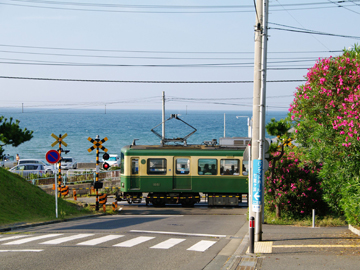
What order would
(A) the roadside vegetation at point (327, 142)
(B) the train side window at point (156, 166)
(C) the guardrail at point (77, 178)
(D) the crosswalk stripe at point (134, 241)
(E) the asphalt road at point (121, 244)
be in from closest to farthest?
(E) the asphalt road at point (121, 244)
(A) the roadside vegetation at point (327, 142)
(D) the crosswalk stripe at point (134, 241)
(B) the train side window at point (156, 166)
(C) the guardrail at point (77, 178)

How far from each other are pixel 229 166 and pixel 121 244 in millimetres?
13577

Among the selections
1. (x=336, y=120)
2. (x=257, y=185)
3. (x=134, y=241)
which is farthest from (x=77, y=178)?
(x=336, y=120)

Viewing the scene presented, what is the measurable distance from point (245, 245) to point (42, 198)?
43.3ft

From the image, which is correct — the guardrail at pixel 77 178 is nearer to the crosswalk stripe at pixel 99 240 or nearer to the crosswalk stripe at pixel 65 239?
the crosswalk stripe at pixel 65 239

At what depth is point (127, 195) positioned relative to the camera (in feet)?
84.6

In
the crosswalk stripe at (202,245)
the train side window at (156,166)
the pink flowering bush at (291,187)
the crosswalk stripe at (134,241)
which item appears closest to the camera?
the crosswalk stripe at (202,245)

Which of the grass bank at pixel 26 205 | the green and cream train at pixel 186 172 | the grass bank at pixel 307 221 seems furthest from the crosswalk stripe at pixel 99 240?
the green and cream train at pixel 186 172

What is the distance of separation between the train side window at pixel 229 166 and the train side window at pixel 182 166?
75.2 inches

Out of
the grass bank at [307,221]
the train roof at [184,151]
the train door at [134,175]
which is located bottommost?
the grass bank at [307,221]

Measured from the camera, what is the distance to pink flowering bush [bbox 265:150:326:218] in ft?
58.5

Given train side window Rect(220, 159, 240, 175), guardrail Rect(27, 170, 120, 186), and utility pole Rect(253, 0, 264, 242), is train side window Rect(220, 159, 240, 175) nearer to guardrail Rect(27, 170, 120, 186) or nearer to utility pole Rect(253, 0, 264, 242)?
guardrail Rect(27, 170, 120, 186)

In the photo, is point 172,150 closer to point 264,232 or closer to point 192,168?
point 192,168

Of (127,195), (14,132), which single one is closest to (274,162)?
(127,195)

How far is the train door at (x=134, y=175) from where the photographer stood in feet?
82.7
